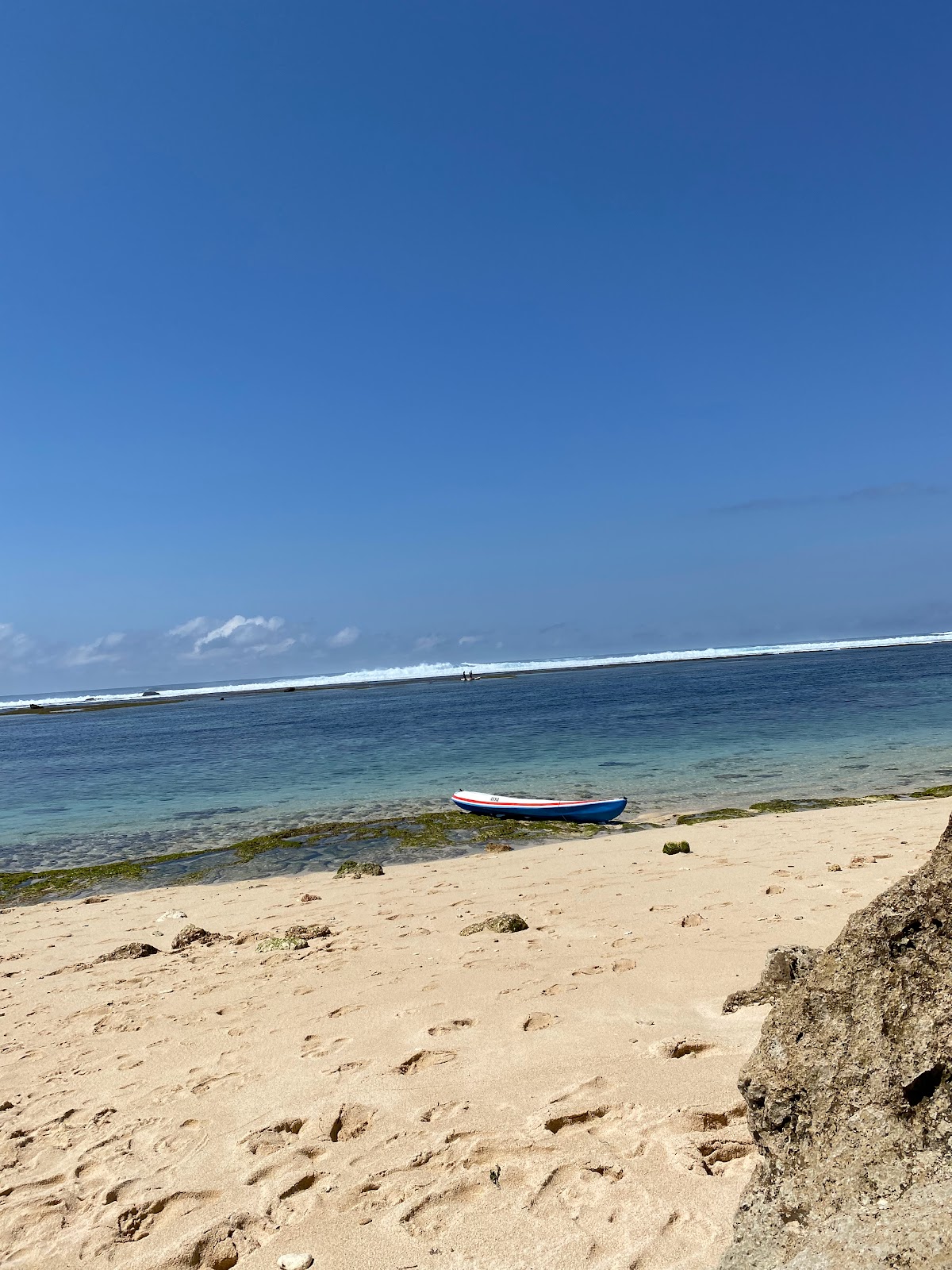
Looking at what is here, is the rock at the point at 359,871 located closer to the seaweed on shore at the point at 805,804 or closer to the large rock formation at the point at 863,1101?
the seaweed on shore at the point at 805,804

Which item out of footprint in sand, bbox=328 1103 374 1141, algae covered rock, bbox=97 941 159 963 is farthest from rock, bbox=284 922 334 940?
footprint in sand, bbox=328 1103 374 1141

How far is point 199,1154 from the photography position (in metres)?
4.71

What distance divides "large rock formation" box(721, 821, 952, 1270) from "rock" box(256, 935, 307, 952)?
6.76 metres

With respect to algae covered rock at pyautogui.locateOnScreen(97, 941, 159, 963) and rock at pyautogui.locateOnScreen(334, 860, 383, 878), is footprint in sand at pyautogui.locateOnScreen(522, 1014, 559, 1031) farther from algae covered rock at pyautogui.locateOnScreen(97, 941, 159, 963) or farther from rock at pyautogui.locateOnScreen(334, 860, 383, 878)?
rock at pyautogui.locateOnScreen(334, 860, 383, 878)

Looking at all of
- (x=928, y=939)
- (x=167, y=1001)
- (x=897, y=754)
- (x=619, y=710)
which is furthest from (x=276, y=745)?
(x=928, y=939)

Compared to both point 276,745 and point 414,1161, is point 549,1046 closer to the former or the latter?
point 414,1161

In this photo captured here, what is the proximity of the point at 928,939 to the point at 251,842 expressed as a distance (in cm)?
1801

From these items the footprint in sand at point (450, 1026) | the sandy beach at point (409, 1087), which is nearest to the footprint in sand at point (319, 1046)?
the sandy beach at point (409, 1087)

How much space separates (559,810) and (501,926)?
1110 cm

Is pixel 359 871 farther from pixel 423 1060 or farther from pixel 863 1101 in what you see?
pixel 863 1101

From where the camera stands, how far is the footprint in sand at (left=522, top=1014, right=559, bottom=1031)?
5.86m

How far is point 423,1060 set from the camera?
556 cm

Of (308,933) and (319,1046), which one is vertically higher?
(319,1046)

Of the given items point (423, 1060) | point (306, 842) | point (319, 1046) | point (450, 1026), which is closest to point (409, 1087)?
point (423, 1060)
